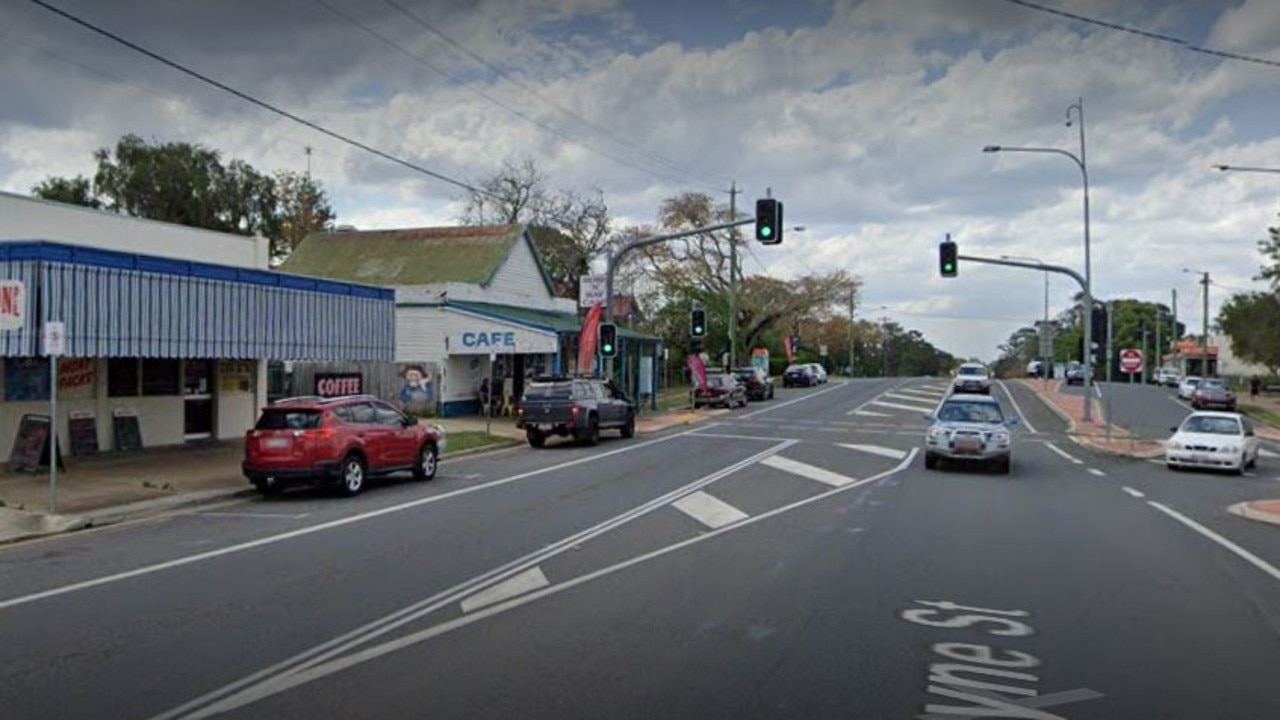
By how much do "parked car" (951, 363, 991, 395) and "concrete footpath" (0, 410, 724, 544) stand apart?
1510 inches

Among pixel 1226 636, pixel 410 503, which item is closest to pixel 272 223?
pixel 410 503

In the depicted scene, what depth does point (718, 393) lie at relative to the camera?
46375 millimetres

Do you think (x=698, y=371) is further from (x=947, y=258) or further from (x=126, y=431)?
(x=126, y=431)

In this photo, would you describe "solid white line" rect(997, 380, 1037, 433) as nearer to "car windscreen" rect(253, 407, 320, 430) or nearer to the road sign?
the road sign

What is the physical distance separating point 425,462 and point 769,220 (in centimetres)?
1100

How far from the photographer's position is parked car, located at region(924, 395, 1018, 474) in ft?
70.6

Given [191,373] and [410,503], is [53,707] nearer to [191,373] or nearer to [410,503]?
[410,503]

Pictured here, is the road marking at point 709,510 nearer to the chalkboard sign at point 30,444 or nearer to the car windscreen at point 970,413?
the car windscreen at point 970,413

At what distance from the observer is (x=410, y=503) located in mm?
16172

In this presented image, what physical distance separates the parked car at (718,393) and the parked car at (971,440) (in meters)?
23.6

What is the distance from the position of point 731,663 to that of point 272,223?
62077mm

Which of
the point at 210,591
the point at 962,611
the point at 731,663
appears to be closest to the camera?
the point at 731,663

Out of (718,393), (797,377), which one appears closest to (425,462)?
(718,393)

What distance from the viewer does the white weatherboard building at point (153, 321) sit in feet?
54.7
